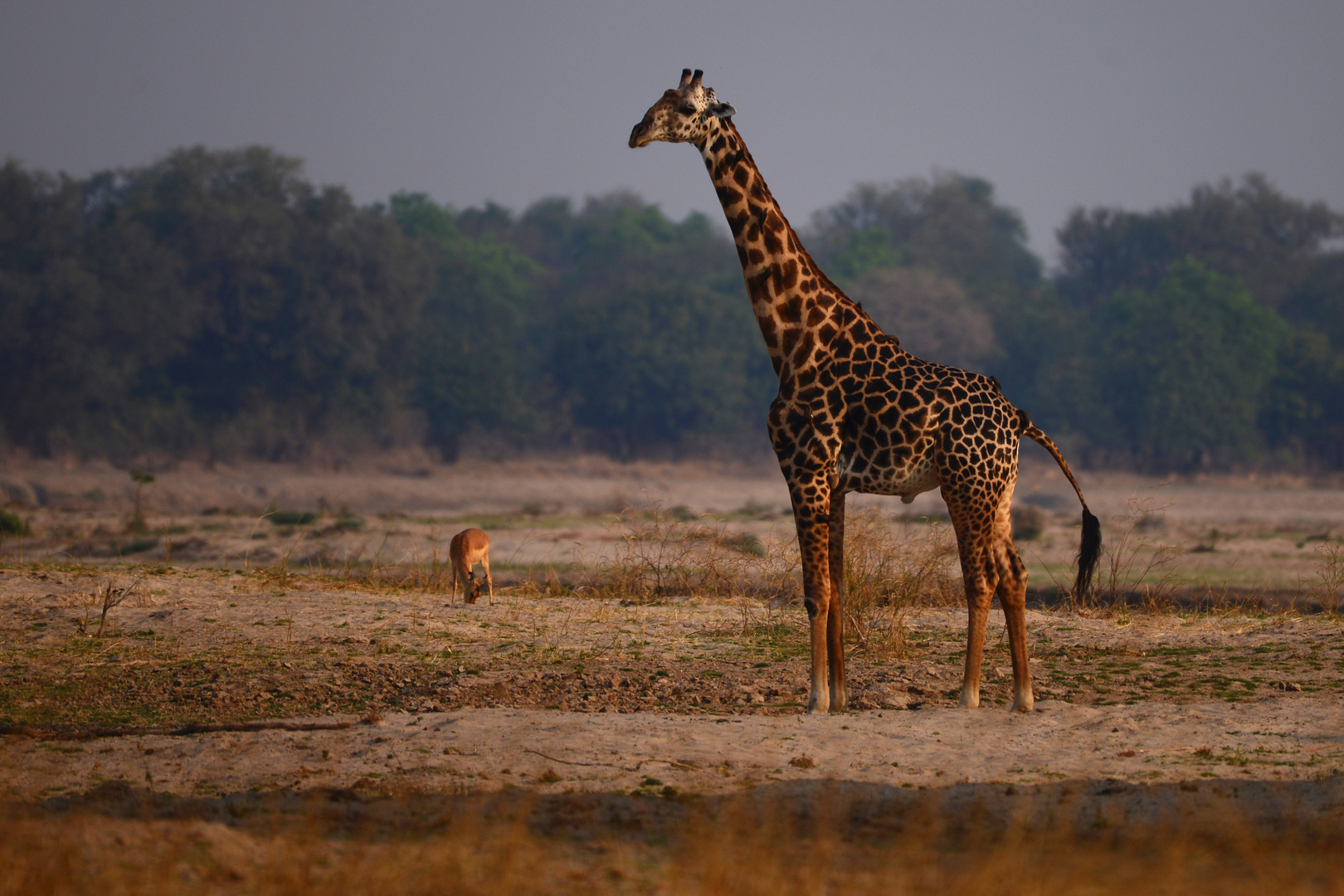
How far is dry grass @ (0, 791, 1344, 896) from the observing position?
12.8 feet

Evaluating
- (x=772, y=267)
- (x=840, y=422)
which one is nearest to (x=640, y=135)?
Result: (x=772, y=267)

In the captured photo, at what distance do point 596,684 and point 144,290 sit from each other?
3493 centimetres

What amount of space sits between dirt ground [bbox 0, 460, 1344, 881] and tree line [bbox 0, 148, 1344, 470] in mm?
28339

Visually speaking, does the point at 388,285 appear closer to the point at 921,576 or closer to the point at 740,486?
the point at 740,486

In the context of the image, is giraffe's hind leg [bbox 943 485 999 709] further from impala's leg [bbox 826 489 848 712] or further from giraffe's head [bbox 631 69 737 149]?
giraffe's head [bbox 631 69 737 149]

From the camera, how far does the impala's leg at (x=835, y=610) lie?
7.13 m

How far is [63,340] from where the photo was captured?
37.2 meters

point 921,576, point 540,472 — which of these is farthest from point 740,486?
point 921,576

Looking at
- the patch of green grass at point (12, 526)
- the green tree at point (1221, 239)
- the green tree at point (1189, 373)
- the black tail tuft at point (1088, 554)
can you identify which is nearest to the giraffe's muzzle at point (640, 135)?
the black tail tuft at point (1088, 554)

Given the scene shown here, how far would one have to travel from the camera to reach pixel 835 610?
7.14 metres

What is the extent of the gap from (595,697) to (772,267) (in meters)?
2.75

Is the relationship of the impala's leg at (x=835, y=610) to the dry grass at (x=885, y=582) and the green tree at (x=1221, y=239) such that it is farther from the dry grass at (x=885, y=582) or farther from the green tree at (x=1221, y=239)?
the green tree at (x=1221, y=239)

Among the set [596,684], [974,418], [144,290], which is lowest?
[596,684]

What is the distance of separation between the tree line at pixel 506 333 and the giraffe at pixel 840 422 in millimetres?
34123
